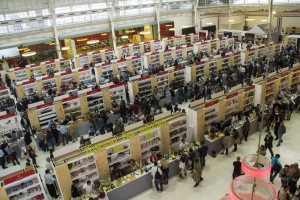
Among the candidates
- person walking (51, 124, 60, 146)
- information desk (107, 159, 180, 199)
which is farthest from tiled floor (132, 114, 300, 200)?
person walking (51, 124, 60, 146)

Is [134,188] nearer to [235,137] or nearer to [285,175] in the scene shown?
[235,137]

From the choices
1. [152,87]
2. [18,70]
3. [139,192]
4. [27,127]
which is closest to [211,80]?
[152,87]

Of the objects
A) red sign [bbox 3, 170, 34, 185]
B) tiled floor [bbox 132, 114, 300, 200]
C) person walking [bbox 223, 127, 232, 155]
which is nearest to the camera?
red sign [bbox 3, 170, 34, 185]

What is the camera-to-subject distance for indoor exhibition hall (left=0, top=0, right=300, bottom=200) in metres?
8.98

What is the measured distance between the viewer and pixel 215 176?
10180mm

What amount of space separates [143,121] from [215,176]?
416cm

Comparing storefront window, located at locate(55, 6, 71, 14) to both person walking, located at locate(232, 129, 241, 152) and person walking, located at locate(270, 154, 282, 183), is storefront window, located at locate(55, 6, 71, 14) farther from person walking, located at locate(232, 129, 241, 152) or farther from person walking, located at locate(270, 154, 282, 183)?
person walking, located at locate(270, 154, 282, 183)

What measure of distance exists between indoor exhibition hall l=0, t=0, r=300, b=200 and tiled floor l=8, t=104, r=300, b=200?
4 centimetres

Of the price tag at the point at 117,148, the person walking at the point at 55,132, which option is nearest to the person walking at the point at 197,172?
the price tag at the point at 117,148

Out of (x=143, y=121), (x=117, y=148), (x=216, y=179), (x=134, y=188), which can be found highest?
(x=117, y=148)

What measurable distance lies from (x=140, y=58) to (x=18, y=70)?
9653 millimetres

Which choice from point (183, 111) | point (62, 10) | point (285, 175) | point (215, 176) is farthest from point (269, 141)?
point (62, 10)

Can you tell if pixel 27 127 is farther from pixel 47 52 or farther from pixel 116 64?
pixel 47 52

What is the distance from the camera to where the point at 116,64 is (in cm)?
2048
